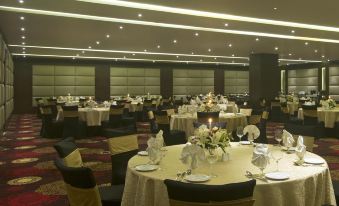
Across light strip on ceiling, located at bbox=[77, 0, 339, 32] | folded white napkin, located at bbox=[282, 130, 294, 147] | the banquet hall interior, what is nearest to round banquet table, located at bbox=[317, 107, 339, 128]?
the banquet hall interior

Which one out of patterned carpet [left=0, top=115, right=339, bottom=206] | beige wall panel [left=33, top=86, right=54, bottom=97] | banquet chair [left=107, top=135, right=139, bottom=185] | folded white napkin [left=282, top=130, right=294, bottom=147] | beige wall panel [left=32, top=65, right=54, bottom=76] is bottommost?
patterned carpet [left=0, top=115, right=339, bottom=206]

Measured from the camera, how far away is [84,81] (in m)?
19.2

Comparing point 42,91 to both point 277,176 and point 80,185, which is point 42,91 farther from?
point 277,176

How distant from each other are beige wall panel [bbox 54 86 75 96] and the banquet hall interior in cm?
6

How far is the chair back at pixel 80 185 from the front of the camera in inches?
80.5

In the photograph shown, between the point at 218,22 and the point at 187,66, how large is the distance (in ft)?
43.2

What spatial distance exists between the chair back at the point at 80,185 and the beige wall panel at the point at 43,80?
17.4 meters

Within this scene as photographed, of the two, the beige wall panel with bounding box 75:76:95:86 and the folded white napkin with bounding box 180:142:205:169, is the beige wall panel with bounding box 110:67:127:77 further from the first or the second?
the folded white napkin with bounding box 180:142:205:169

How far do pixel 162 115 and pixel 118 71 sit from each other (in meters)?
13.7

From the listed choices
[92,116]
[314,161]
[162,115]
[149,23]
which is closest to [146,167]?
[314,161]

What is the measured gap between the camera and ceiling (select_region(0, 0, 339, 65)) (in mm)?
7340

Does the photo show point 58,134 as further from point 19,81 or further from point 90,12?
point 19,81

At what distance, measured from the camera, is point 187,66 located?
2212cm

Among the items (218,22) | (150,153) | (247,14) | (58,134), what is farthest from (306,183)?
(58,134)
